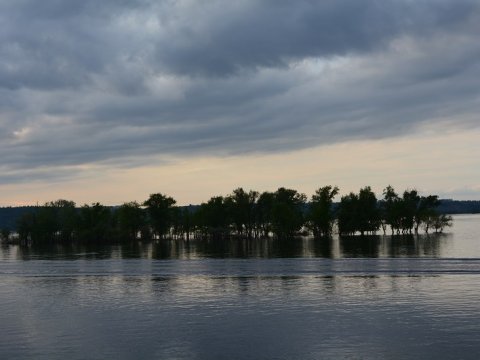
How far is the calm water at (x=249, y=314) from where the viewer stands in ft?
91.1

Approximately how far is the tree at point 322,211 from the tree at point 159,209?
160 ft

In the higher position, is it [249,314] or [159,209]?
[159,209]

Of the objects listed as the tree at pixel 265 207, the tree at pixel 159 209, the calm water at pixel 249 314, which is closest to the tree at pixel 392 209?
the tree at pixel 265 207

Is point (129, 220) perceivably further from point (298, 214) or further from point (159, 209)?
point (298, 214)

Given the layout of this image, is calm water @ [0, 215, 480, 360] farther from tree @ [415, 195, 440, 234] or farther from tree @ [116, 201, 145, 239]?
tree @ [116, 201, 145, 239]

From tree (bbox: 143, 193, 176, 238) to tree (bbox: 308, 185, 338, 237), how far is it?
160 feet

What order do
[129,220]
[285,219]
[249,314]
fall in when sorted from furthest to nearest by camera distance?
[129,220], [285,219], [249,314]

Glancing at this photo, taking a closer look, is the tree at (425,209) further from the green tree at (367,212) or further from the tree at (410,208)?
the green tree at (367,212)

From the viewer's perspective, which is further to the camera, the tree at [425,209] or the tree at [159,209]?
the tree at [159,209]

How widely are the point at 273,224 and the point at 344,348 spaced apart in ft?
516

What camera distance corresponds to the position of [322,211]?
18488 centimetres

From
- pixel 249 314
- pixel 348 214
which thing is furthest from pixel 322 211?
pixel 249 314

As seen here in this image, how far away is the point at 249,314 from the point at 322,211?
15038cm

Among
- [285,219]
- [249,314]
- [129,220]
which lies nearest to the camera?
[249,314]
